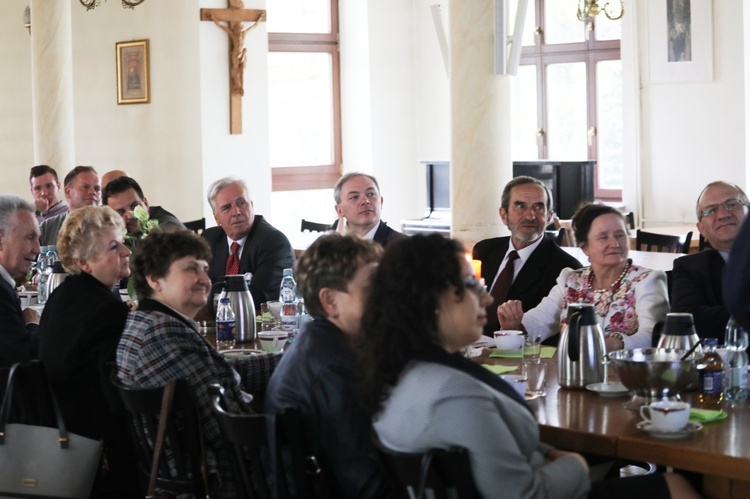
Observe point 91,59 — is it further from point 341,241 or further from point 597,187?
point 341,241

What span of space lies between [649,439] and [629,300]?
4.41 ft

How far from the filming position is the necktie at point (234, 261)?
220 inches

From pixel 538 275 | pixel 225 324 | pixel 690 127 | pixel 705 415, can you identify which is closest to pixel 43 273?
pixel 225 324

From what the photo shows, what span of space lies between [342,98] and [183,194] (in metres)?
2.60

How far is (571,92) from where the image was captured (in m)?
11.6

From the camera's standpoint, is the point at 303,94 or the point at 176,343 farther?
the point at 303,94

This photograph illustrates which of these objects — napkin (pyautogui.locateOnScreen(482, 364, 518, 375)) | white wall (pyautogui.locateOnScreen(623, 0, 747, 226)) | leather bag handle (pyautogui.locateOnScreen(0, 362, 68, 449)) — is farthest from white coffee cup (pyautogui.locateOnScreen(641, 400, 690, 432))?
white wall (pyautogui.locateOnScreen(623, 0, 747, 226))

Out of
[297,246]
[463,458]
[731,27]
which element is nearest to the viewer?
[463,458]

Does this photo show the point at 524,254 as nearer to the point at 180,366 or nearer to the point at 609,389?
the point at 609,389

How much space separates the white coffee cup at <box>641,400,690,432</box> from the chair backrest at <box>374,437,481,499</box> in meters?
0.58

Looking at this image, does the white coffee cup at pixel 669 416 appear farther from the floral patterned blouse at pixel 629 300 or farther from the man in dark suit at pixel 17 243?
the man in dark suit at pixel 17 243

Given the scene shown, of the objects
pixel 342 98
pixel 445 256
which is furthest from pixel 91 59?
pixel 445 256

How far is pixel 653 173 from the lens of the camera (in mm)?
10562

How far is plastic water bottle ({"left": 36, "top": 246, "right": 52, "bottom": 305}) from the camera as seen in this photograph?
5500 millimetres
